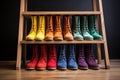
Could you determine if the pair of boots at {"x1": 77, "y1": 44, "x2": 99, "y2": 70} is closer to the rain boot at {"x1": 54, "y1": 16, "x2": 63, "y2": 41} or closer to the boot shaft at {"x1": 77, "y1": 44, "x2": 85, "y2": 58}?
the boot shaft at {"x1": 77, "y1": 44, "x2": 85, "y2": 58}

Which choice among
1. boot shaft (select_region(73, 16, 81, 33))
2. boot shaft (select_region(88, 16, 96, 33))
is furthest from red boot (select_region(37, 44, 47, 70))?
boot shaft (select_region(88, 16, 96, 33))

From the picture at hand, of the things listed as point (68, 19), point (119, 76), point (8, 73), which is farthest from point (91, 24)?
point (8, 73)

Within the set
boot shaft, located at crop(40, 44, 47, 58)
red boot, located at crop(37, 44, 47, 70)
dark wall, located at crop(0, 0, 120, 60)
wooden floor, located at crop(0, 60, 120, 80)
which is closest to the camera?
wooden floor, located at crop(0, 60, 120, 80)

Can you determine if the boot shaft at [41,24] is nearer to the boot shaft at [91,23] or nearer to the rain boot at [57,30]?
the rain boot at [57,30]

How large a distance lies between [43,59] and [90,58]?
40 cm

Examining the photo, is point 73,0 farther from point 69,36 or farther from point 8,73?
point 8,73

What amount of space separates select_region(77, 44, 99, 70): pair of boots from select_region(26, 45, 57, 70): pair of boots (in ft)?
0.72

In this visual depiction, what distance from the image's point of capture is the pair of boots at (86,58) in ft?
5.20

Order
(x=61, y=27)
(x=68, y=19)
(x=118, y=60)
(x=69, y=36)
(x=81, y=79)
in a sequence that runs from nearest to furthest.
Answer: (x=81, y=79) → (x=69, y=36) → (x=68, y=19) → (x=61, y=27) → (x=118, y=60)

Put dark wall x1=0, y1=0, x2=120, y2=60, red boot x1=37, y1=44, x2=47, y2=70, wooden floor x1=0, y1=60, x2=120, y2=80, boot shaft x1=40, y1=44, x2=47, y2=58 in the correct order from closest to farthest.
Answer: wooden floor x1=0, y1=60, x2=120, y2=80 < red boot x1=37, y1=44, x2=47, y2=70 < boot shaft x1=40, y1=44, x2=47, y2=58 < dark wall x1=0, y1=0, x2=120, y2=60

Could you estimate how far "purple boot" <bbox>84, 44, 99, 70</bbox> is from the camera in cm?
159

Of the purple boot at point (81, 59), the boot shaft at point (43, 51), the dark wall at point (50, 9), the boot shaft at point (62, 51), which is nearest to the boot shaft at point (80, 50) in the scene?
the purple boot at point (81, 59)

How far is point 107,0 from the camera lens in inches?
81.4

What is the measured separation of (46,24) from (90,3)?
1.94 ft
